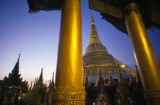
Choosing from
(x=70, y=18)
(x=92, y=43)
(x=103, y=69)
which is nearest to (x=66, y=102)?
(x=70, y=18)

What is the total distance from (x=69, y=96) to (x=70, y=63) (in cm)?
49

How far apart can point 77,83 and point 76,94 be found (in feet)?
0.51

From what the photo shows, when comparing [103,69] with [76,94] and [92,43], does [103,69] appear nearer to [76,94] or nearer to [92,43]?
[92,43]

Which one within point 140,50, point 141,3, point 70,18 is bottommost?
point 140,50

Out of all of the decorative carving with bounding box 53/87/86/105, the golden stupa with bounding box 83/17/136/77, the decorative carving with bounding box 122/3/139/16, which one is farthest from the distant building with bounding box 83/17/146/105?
the decorative carving with bounding box 53/87/86/105

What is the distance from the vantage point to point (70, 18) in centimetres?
189

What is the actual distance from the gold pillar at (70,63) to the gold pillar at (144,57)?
2131mm

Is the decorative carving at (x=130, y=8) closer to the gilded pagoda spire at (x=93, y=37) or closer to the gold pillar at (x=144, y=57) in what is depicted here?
the gold pillar at (x=144, y=57)

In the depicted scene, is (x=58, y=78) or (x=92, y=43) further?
(x=92, y=43)

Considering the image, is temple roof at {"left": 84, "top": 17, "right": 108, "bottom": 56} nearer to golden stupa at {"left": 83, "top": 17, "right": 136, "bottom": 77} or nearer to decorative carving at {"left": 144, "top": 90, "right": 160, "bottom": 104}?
golden stupa at {"left": 83, "top": 17, "right": 136, "bottom": 77}

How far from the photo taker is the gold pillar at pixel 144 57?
98.0 inches

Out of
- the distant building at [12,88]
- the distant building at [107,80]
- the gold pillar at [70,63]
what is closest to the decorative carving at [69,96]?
the gold pillar at [70,63]

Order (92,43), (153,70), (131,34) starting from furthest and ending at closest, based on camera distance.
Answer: (92,43) → (131,34) → (153,70)

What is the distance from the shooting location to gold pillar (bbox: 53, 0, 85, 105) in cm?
136
